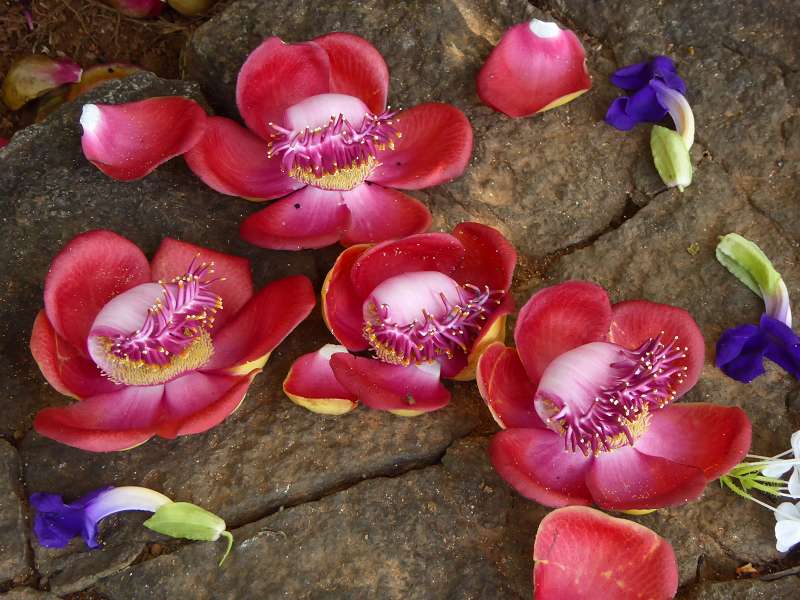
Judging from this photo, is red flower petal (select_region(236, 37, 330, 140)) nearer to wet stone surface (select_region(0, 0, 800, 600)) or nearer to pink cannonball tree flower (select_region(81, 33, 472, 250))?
pink cannonball tree flower (select_region(81, 33, 472, 250))

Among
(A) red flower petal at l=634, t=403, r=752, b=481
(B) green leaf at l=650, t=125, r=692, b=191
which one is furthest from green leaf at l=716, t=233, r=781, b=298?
(A) red flower petal at l=634, t=403, r=752, b=481

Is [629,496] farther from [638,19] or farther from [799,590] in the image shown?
[638,19]

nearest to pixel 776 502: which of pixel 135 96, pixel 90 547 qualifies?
pixel 90 547

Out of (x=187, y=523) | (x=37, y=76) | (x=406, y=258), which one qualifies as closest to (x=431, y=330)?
(x=406, y=258)

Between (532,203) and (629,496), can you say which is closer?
(629,496)

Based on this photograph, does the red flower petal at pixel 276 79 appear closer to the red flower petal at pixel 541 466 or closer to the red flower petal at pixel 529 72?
the red flower petal at pixel 529 72

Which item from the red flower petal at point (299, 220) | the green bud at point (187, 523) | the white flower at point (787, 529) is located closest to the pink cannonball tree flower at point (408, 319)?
the red flower petal at point (299, 220)
